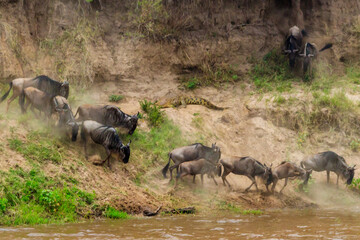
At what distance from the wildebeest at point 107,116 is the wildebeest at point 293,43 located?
7.35 meters

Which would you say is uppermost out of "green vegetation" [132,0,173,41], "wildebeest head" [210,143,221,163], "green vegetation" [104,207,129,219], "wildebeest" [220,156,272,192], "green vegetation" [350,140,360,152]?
"green vegetation" [132,0,173,41]

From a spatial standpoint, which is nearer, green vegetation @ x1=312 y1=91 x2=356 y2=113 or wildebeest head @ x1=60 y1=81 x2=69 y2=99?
wildebeest head @ x1=60 y1=81 x2=69 y2=99

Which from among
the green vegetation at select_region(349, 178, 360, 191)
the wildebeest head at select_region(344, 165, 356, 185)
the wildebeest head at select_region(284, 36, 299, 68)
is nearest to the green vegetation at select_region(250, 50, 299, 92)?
the wildebeest head at select_region(284, 36, 299, 68)

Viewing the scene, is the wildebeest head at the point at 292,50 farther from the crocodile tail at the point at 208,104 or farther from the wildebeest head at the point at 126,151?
the wildebeest head at the point at 126,151

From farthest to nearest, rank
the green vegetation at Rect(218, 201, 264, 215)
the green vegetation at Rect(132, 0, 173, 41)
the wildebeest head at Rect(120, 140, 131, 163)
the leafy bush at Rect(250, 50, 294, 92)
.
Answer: the leafy bush at Rect(250, 50, 294, 92) < the green vegetation at Rect(132, 0, 173, 41) < the wildebeest head at Rect(120, 140, 131, 163) < the green vegetation at Rect(218, 201, 264, 215)

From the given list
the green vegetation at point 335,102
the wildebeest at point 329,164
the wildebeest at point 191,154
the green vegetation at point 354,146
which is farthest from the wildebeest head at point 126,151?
the green vegetation at point 354,146

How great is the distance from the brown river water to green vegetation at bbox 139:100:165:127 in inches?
168

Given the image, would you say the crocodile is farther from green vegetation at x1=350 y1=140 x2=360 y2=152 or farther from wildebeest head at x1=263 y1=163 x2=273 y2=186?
green vegetation at x1=350 y1=140 x2=360 y2=152

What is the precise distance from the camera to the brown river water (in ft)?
27.0

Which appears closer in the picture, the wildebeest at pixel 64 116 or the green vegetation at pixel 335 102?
the wildebeest at pixel 64 116

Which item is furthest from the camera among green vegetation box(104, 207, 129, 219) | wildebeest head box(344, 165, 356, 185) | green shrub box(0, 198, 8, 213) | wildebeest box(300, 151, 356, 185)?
wildebeest box(300, 151, 356, 185)

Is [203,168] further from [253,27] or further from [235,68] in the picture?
[253,27]

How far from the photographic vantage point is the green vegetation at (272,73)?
17.4 m

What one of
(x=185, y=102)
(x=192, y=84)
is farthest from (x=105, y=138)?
(x=192, y=84)
